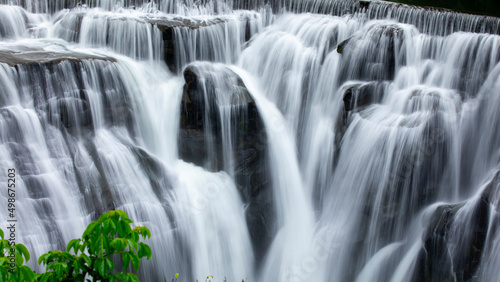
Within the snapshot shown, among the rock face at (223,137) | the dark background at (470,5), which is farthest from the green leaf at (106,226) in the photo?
the dark background at (470,5)

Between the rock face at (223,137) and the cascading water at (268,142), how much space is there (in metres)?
0.03

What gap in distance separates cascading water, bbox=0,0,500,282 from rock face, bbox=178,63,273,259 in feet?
0.10

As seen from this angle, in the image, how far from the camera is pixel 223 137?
10445mm

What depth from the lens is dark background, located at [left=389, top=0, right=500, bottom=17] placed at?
14.4 m

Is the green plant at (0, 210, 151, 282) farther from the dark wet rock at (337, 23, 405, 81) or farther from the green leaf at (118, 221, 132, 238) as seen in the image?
the dark wet rock at (337, 23, 405, 81)

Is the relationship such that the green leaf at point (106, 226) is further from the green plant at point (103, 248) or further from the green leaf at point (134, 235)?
the green leaf at point (134, 235)

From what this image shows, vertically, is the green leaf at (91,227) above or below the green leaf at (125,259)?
above

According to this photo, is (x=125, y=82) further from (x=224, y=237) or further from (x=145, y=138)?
(x=224, y=237)

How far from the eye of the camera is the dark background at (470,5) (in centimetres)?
1437

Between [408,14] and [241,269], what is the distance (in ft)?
24.3

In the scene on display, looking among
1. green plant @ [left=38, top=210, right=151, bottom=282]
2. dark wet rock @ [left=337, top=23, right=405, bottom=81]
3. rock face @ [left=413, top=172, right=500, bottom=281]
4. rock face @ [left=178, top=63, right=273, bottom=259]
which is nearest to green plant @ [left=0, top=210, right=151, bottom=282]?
green plant @ [left=38, top=210, right=151, bottom=282]

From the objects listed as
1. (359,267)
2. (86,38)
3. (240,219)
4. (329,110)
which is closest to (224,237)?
(240,219)

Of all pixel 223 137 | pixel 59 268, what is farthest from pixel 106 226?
pixel 223 137

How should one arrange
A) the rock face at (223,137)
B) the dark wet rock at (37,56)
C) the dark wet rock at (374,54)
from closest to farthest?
the dark wet rock at (37,56) < the rock face at (223,137) < the dark wet rock at (374,54)
